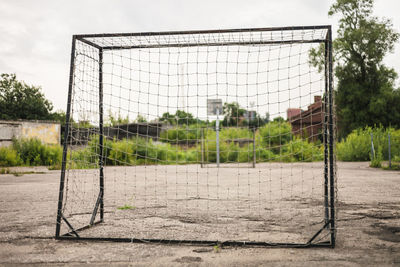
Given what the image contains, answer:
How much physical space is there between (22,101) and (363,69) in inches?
1508

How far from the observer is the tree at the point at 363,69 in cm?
2628

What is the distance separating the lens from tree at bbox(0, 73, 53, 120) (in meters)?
40.6

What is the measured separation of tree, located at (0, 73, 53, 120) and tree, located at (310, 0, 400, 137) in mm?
33367

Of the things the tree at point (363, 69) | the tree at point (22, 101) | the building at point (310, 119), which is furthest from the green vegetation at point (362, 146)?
the tree at point (22, 101)

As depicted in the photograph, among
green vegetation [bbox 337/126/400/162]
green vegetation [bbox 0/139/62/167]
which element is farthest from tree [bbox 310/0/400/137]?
green vegetation [bbox 0/139/62/167]

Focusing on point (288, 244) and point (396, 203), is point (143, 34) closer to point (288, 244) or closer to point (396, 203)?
point (288, 244)

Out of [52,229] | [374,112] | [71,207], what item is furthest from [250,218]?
[374,112]

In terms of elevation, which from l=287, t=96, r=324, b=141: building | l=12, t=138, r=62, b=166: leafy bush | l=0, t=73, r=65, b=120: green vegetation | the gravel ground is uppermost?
l=0, t=73, r=65, b=120: green vegetation

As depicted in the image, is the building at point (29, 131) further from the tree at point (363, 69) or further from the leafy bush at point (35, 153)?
the tree at point (363, 69)

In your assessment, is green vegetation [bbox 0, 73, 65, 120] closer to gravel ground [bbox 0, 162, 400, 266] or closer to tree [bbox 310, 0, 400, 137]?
tree [bbox 310, 0, 400, 137]

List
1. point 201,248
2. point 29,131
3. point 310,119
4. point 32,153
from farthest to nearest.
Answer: point 310,119, point 29,131, point 32,153, point 201,248

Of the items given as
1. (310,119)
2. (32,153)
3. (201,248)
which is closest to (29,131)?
(32,153)

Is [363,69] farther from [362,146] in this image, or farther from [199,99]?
[199,99]

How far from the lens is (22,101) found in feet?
135
